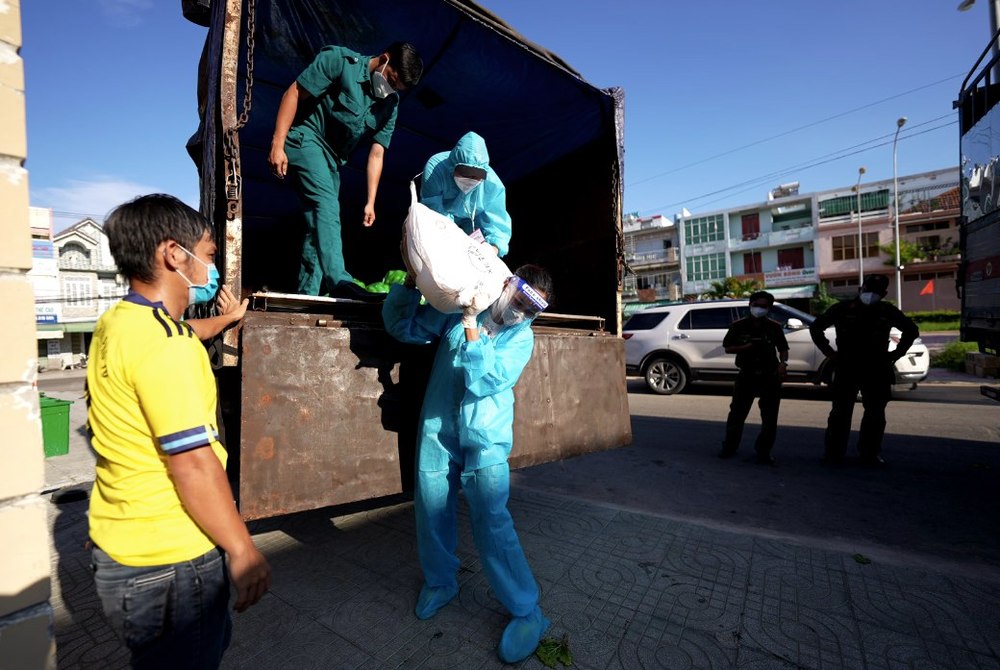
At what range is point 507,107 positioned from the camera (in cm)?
400

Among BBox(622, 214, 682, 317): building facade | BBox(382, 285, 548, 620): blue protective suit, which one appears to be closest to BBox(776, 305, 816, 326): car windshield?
BBox(382, 285, 548, 620): blue protective suit

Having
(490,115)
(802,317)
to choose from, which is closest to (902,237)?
(802,317)

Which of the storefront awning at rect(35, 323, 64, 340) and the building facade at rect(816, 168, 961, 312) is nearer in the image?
the storefront awning at rect(35, 323, 64, 340)

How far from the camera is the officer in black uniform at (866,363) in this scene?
456 cm

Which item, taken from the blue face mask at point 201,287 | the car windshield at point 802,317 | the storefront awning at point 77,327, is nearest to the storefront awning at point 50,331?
the storefront awning at point 77,327

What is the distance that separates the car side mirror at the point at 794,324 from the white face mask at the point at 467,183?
318 inches

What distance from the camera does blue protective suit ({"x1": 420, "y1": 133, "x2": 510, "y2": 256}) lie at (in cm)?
242

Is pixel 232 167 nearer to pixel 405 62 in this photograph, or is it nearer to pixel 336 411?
pixel 336 411

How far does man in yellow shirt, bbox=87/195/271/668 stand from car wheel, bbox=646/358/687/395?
31.2 feet

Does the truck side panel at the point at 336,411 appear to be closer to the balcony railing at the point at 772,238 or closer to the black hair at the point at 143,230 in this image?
the black hair at the point at 143,230

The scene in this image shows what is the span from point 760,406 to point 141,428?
17.2 feet

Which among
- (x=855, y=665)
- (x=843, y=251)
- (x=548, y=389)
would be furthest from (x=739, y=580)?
(x=843, y=251)

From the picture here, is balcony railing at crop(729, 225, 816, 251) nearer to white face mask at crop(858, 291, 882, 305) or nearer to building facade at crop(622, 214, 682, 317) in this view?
building facade at crop(622, 214, 682, 317)

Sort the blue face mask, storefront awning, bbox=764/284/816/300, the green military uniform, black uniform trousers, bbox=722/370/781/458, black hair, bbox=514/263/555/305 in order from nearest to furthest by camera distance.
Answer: the blue face mask < black hair, bbox=514/263/555/305 < the green military uniform < black uniform trousers, bbox=722/370/781/458 < storefront awning, bbox=764/284/816/300
